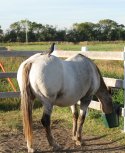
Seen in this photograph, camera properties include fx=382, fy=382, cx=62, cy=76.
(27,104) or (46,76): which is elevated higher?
(46,76)

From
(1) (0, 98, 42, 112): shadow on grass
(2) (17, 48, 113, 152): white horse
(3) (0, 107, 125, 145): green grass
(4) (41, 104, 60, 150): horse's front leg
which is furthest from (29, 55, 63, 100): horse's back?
(1) (0, 98, 42, 112): shadow on grass

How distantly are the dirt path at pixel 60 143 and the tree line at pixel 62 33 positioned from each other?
278ft

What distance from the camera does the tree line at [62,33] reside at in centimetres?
9519

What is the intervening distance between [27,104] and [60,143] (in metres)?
1.22

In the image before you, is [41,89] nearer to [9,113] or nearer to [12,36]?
[9,113]

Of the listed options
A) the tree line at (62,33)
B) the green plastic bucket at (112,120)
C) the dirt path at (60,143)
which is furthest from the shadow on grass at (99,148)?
the tree line at (62,33)

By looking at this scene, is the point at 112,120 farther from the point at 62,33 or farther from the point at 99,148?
the point at 62,33

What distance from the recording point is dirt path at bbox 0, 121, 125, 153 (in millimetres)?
6134

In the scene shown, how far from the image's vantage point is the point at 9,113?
9336 mm

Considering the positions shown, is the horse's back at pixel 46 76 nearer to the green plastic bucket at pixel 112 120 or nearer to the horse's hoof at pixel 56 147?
the horse's hoof at pixel 56 147

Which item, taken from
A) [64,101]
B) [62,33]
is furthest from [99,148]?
[62,33]

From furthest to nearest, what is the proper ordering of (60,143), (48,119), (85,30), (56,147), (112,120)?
(85,30) → (112,120) → (60,143) → (56,147) → (48,119)

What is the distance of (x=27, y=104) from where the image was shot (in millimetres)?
5715

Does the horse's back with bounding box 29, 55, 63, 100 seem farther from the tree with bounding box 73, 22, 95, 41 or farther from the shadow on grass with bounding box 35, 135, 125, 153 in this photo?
the tree with bounding box 73, 22, 95, 41
